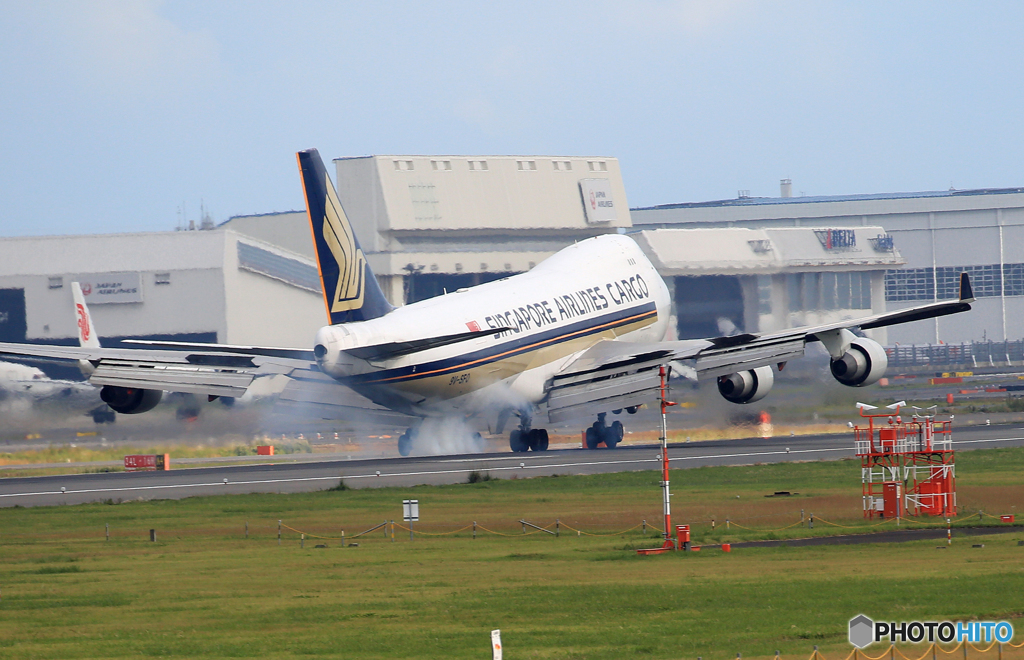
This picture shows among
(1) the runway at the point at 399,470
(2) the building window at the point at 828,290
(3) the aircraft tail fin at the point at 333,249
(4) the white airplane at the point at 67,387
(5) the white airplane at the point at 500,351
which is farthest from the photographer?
(2) the building window at the point at 828,290

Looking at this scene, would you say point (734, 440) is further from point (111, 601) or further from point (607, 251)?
point (111, 601)

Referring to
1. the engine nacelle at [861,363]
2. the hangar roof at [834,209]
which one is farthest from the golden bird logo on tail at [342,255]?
the hangar roof at [834,209]

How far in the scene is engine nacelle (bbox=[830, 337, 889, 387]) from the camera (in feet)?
171

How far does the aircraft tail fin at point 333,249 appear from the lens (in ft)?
153

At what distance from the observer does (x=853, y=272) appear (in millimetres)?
126562

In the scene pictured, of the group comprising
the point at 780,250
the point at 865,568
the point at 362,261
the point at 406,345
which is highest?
the point at 780,250

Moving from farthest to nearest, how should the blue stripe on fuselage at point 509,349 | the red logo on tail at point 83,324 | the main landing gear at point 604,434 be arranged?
the red logo on tail at point 83,324 → the main landing gear at point 604,434 → the blue stripe on fuselage at point 509,349

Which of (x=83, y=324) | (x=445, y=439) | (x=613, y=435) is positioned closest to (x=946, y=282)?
(x=613, y=435)

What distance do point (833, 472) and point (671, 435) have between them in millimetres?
17989

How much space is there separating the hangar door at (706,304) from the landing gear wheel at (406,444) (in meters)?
60.3

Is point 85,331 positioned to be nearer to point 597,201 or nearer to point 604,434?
point 604,434

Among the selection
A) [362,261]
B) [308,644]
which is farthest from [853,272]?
[308,644]

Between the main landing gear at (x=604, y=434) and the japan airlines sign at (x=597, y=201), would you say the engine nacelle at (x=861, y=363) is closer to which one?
the main landing gear at (x=604, y=434)

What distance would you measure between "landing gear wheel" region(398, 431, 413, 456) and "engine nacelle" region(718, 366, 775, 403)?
41.5 feet
